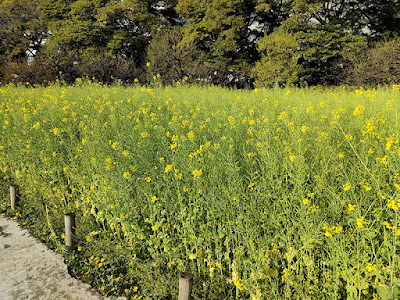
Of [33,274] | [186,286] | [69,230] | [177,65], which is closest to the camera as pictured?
[186,286]

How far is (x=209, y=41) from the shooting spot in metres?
20.9

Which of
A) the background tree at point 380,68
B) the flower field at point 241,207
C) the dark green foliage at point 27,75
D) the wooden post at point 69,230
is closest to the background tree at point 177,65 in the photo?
the dark green foliage at point 27,75

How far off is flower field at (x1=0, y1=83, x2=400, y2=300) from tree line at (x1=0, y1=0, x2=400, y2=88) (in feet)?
30.7

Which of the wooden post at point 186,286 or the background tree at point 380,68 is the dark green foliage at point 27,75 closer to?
the background tree at point 380,68

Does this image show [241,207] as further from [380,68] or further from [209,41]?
[209,41]

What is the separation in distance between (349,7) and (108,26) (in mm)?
16975

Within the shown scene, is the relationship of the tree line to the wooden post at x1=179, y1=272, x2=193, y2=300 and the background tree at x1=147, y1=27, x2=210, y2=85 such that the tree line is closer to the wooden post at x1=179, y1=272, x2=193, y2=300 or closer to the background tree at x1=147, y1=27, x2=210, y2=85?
the background tree at x1=147, y1=27, x2=210, y2=85

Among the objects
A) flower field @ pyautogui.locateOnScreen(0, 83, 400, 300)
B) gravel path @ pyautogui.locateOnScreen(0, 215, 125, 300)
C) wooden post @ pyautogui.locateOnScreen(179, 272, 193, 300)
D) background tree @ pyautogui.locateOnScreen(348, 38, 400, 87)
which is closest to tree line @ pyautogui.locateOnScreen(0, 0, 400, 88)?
background tree @ pyautogui.locateOnScreen(348, 38, 400, 87)

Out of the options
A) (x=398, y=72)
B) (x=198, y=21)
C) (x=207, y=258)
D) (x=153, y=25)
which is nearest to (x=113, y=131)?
(x=207, y=258)

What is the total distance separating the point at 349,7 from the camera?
1770 cm

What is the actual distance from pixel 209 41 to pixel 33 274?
20319mm

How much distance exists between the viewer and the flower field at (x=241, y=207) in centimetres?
177

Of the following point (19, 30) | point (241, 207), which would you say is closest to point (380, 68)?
point (241, 207)

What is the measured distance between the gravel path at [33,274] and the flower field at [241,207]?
0.47ft
